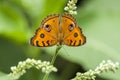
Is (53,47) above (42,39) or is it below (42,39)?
above

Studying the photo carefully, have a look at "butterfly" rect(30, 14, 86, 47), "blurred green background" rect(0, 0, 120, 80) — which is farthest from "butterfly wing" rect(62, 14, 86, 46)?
"blurred green background" rect(0, 0, 120, 80)

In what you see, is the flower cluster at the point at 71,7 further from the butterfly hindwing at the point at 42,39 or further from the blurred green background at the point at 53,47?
the blurred green background at the point at 53,47

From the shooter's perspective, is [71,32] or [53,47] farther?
[53,47]

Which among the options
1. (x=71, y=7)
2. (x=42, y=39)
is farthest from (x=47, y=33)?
(x=71, y=7)

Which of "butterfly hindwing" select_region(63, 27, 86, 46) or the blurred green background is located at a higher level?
the blurred green background

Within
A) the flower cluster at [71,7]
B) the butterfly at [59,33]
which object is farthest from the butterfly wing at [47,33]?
the flower cluster at [71,7]

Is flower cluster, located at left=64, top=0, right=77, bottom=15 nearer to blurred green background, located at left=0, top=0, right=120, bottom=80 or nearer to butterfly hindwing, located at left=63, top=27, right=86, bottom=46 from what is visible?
butterfly hindwing, located at left=63, top=27, right=86, bottom=46

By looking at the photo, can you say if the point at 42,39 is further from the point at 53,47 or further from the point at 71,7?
the point at 53,47
